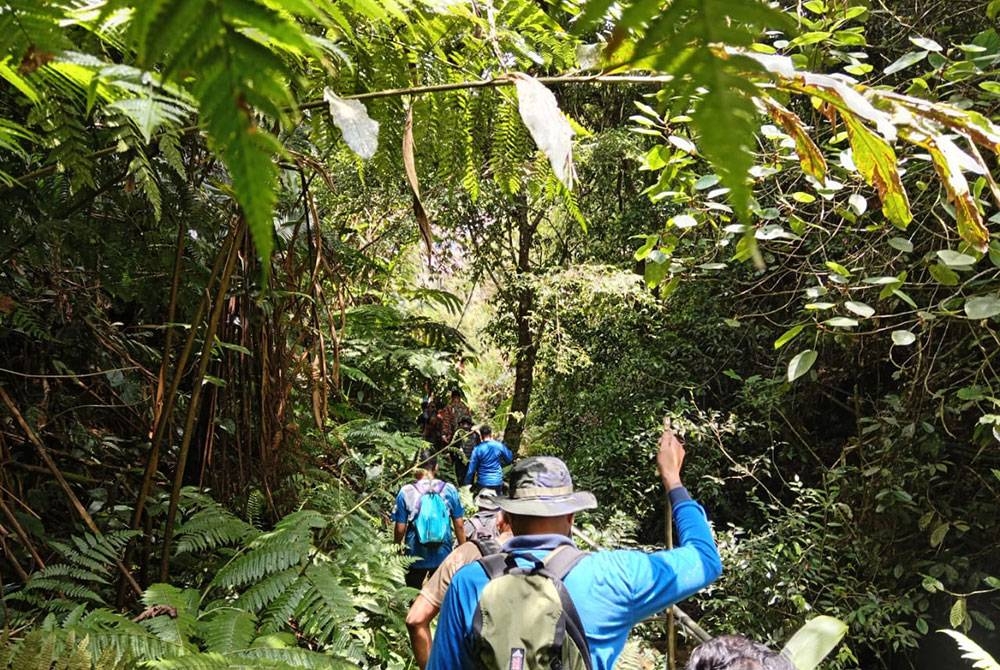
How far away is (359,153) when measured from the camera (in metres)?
1.02

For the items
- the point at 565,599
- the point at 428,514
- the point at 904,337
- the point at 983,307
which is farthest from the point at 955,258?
the point at 428,514

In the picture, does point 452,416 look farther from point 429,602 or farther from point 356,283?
point 429,602

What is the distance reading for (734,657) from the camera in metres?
1.75

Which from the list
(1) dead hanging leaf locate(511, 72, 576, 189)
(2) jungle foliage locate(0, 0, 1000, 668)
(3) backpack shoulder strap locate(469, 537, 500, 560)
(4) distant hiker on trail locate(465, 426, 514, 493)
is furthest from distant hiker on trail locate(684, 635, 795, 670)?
(4) distant hiker on trail locate(465, 426, 514, 493)

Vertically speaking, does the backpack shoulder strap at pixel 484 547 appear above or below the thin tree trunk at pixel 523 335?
above

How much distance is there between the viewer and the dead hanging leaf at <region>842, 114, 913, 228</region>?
119cm

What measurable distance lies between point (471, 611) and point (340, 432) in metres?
2.46

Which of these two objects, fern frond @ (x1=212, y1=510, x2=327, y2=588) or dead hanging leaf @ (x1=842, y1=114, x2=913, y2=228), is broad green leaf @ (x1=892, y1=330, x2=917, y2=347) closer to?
dead hanging leaf @ (x1=842, y1=114, x2=913, y2=228)

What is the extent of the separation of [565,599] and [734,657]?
53 cm

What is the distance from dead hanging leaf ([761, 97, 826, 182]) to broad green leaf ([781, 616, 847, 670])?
1.58 metres

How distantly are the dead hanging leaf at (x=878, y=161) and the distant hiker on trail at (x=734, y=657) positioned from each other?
1.18 meters

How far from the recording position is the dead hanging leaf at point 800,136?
4.35 ft

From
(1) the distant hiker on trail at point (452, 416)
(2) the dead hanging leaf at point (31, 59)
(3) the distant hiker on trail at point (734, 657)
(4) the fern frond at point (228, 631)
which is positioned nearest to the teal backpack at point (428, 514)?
(4) the fern frond at point (228, 631)

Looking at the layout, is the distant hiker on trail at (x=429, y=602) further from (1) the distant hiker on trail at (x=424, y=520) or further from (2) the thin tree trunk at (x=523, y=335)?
(2) the thin tree trunk at (x=523, y=335)
